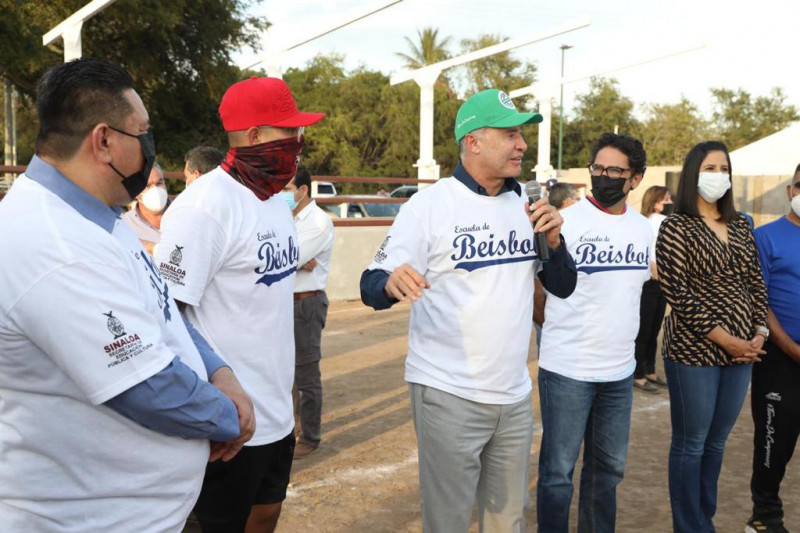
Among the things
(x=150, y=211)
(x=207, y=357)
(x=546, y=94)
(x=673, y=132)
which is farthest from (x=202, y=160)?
(x=673, y=132)

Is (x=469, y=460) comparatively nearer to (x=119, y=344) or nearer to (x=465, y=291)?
(x=465, y=291)

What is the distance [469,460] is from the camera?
298cm

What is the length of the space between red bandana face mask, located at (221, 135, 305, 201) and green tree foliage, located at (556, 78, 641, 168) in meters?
51.5

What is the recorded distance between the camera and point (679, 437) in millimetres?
3811

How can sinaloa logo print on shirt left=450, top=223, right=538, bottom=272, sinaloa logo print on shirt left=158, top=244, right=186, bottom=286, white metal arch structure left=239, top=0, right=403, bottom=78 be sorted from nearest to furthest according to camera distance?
sinaloa logo print on shirt left=158, top=244, right=186, bottom=286, sinaloa logo print on shirt left=450, top=223, right=538, bottom=272, white metal arch structure left=239, top=0, right=403, bottom=78

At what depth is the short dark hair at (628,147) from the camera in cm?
390

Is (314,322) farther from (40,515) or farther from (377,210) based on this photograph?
(377,210)

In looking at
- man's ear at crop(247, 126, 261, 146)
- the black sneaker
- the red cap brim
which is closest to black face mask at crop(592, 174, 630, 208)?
the red cap brim

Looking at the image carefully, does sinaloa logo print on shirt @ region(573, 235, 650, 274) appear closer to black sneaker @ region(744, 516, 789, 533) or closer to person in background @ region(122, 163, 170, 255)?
black sneaker @ region(744, 516, 789, 533)

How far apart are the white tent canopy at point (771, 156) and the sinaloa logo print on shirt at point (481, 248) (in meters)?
20.9

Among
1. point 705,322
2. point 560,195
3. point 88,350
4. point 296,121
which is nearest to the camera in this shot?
point 88,350

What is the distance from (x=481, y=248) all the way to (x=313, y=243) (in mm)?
2787

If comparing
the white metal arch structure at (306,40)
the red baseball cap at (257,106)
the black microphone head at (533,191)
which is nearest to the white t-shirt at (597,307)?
the black microphone head at (533,191)

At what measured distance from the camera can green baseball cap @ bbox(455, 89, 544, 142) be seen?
3.02m
